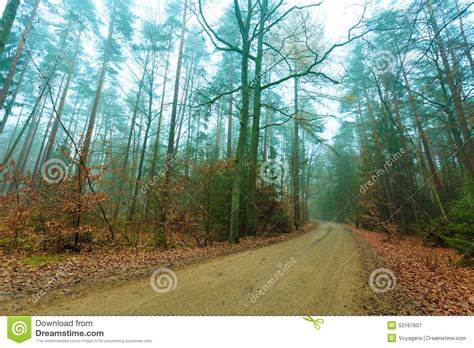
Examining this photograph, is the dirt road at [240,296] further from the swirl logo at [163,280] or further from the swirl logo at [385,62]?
the swirl logo at [385,62]

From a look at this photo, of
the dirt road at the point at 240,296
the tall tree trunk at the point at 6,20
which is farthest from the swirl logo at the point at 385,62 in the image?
the tall tree trunk at the point at 6,20

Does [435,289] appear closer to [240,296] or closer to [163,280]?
[240,296]

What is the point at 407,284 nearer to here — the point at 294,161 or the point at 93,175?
the point at 93,175

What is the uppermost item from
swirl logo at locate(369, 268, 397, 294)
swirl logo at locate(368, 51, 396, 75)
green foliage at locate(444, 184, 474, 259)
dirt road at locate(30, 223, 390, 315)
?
swirl logo at locate(368, 51, 396, 75)

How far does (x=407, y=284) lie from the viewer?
4.15 meters

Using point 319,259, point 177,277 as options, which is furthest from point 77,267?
point 319,259
